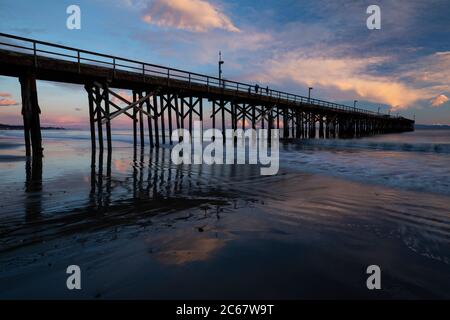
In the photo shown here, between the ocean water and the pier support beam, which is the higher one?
the pier support beam

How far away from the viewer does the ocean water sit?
2.52 meters

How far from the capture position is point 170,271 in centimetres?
277

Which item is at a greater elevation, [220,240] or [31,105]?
[31,105]

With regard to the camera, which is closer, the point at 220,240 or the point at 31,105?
the point at 220,240

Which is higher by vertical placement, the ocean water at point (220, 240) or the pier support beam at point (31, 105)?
the pier support beam at point (31, 105)

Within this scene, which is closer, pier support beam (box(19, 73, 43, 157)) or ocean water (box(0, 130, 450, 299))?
ocean water (box(0, 130, 450, 299))

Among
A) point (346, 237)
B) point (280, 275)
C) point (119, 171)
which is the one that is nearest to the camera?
point (280, 275)

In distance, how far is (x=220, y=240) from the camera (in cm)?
360

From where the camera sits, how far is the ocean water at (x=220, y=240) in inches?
99.3

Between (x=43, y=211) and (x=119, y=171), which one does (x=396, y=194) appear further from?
(x=119, y=171)

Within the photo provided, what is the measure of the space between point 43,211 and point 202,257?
125 inches

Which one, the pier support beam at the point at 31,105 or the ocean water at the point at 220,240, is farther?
the pier support beam at the point at 31,105
